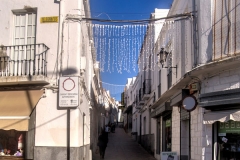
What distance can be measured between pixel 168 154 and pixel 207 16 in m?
4.32

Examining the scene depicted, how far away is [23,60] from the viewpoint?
36.6 ft

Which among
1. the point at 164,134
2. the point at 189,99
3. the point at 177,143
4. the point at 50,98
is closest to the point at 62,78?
the point at 50,98

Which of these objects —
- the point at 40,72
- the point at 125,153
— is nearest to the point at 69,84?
the point at 40,72

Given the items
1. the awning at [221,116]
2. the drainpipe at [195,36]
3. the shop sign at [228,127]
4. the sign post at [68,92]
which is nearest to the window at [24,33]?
the sign post at [68,92]

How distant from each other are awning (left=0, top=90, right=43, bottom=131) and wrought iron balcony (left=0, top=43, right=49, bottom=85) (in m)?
0.60

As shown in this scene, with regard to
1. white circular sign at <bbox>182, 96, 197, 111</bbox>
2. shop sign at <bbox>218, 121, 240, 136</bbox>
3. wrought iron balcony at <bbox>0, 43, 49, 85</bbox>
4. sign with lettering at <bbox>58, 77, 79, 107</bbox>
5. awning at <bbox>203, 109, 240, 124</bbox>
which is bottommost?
shop sign at <bbox>218, 121, 240, 136</bbox>

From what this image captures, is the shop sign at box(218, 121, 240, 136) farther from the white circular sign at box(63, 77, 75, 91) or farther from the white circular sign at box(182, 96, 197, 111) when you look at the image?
the white circular sign at box(63, 77, 75, 91)

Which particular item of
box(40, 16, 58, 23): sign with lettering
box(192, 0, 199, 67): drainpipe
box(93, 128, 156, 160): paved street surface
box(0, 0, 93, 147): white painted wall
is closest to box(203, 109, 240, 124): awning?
box(192, 0, 199, 67): drainpipe

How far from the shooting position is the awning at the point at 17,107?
33.1 ft

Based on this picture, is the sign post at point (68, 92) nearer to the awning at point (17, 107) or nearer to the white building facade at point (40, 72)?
the white building facade at point (40, 72)

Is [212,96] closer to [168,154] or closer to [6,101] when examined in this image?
[168,154]

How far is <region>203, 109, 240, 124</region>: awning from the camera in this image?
8269 millimetres

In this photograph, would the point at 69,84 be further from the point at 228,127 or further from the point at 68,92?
the point at 228,127

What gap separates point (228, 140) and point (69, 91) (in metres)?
4.61
